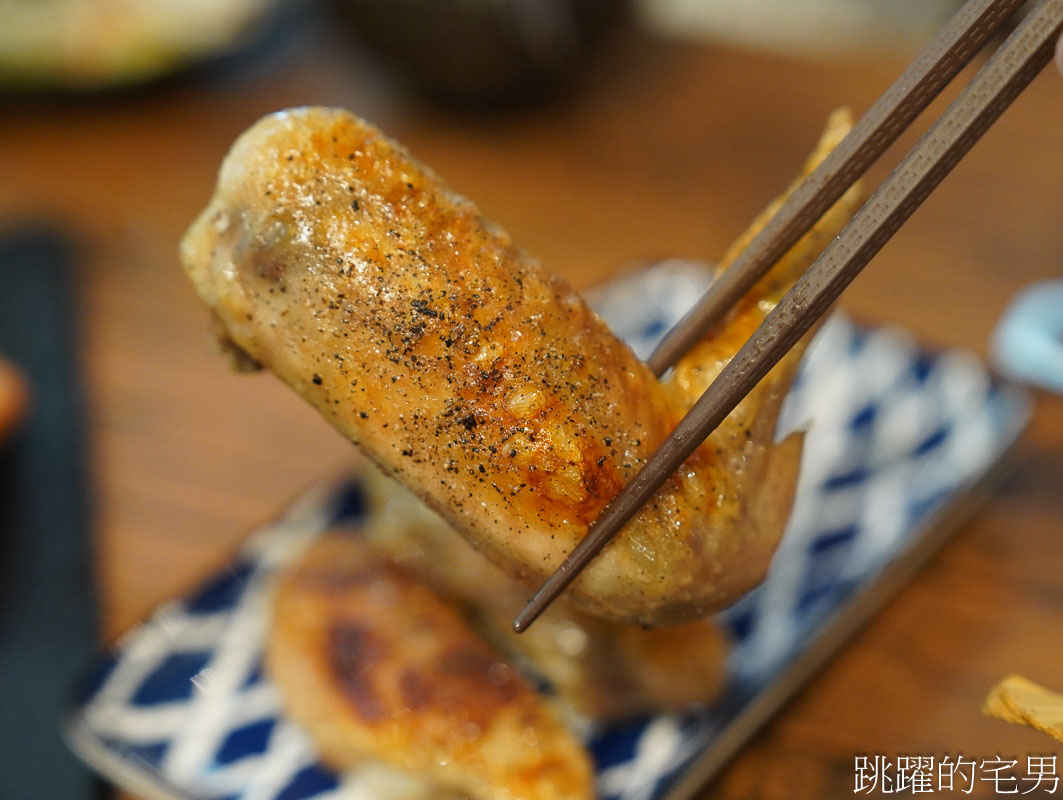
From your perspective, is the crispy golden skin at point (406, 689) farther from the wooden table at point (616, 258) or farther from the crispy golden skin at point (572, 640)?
the wooden table at point (616, 258)

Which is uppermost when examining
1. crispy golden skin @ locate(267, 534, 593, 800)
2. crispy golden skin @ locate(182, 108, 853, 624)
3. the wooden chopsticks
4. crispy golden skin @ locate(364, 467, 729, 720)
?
the wooden chopsticks

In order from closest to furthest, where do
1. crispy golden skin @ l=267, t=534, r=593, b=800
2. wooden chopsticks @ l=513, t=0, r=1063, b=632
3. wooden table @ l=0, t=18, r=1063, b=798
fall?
1. wooden chopsticks @ l=513, t=0, r=1063, b=632
2. crispy golden skin @ l=267, t=534, r=593, b=800
3. wooden table @ l=0, t=18, r=1063, b=798

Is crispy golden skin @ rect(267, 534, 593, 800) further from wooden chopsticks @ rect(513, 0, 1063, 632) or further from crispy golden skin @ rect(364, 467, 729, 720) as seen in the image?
wooden chopsticks @ rect(513, 0, 1063, 632)

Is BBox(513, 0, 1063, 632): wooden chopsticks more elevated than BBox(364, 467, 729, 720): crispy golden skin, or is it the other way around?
BBox(513, 0, 1063, 632): wooden chopsticks

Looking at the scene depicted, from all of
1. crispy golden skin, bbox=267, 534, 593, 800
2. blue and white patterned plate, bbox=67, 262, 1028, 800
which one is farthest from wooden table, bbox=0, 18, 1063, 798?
crispy golden skin, bbox=267, 534, 593, 800

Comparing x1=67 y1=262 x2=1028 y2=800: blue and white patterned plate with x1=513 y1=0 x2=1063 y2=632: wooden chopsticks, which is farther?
x1=67 y1=262 x2=1028 y2=800: blue and white patterned plate

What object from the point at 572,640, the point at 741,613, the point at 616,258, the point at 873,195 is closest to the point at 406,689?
the point at 572,640

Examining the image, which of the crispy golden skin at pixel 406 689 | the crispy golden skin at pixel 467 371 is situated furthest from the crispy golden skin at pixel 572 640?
the crispy golden skin at pixel 467 371
